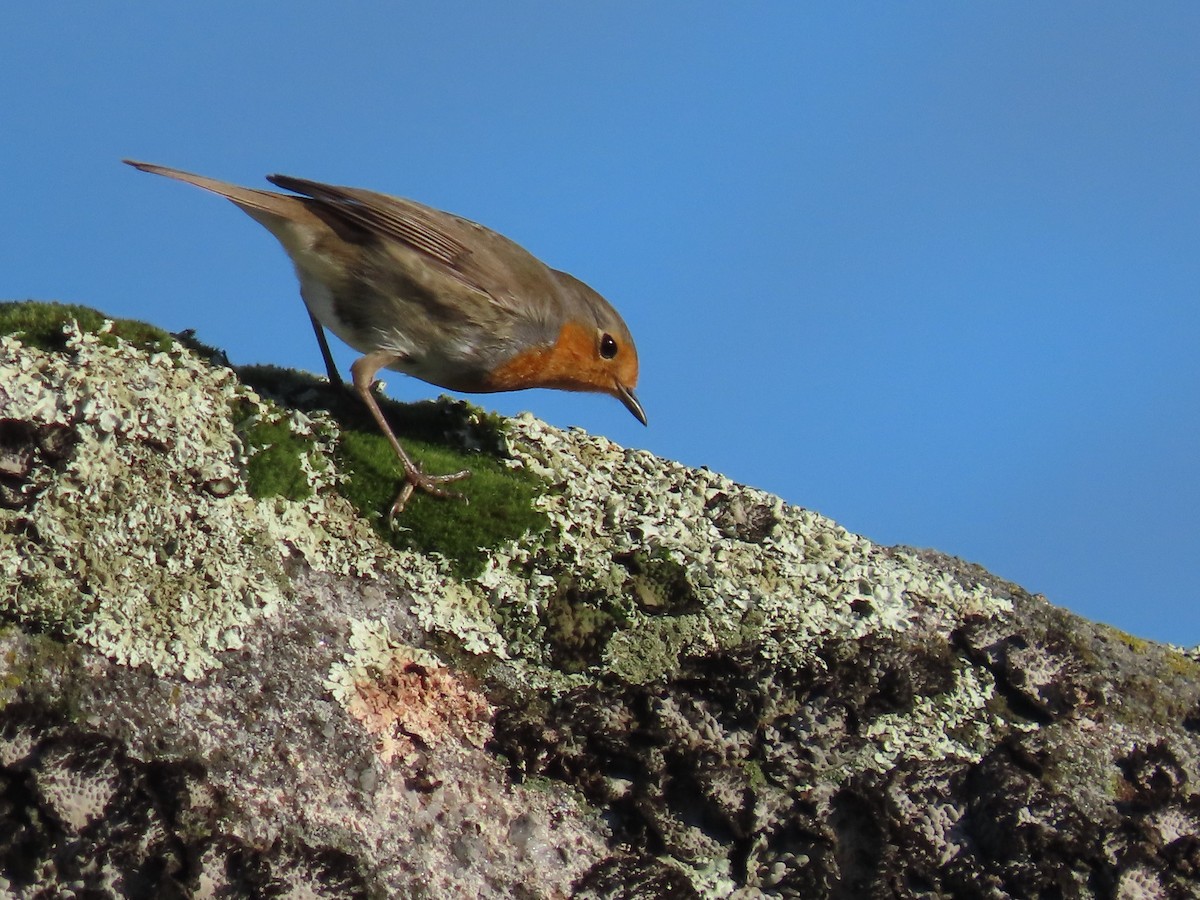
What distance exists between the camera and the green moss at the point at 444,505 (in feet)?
11.2

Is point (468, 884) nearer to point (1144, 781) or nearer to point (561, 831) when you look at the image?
point (561, 831)

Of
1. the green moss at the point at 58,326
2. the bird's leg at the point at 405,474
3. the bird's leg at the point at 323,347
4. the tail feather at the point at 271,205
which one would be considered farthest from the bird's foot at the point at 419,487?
the tail feather at the point at 271,205

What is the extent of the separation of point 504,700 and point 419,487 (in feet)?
2.32

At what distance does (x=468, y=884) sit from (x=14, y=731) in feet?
3.68

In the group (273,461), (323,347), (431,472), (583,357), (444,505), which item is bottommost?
(273,461)

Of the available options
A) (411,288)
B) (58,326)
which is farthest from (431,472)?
(411,288)

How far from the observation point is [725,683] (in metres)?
3.39

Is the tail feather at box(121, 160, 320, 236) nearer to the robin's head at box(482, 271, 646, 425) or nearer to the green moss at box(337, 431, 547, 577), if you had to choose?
the robin's head at box(482, 271, 646, 425)

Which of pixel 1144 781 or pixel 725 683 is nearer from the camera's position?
pixel 725 683

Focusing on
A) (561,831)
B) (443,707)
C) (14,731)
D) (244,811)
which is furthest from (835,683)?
(14,731)

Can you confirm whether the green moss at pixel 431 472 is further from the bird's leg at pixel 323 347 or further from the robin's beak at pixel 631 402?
the robin's beak at pixel 631 402

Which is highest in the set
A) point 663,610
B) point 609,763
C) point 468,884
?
point 663,610

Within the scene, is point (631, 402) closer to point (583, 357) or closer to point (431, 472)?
point (583, 357)

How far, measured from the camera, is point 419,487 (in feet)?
11.6
